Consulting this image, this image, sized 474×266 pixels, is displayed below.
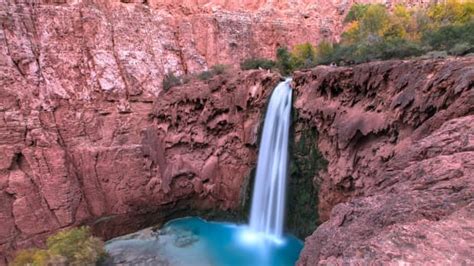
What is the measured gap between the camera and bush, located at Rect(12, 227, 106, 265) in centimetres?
1046

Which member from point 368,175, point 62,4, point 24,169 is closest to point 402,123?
point 368,175

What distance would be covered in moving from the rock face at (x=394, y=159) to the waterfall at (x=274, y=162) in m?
0.82

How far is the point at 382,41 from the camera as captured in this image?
15953 millimetres

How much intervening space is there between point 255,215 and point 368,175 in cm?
654

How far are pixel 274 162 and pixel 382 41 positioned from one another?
834cm

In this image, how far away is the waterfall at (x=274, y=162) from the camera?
1377cm

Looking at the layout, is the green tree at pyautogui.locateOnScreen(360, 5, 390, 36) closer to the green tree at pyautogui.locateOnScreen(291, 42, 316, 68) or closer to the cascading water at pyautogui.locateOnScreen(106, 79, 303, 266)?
the green tree at pyautogui.locateOnScreen(291, 42, 316, 68)

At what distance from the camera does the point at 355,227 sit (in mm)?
3475

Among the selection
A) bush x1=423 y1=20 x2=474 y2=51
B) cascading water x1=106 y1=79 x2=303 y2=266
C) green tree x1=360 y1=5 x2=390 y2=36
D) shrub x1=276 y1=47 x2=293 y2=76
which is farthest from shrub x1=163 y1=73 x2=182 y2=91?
green tree x1=360 y1=5 x2=390 y2=36

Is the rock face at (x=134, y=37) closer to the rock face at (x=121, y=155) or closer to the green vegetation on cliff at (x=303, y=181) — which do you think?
the rock face at (x=121, y=155)

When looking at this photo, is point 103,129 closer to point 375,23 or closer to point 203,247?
point 203,247

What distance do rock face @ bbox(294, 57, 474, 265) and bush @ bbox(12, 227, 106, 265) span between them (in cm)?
853

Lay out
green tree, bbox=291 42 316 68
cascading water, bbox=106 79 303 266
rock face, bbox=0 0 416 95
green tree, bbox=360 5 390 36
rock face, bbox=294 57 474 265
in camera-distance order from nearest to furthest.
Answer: rock face, bbox=294 57 474 265
cascading water, bbox=106 79 303 266
rock face, bbox=0 0 416 95
green tree, bbox=291 42 316 68
green tree, bbox=360 5 390 36

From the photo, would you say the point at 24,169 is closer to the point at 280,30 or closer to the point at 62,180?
the point at 62,180
